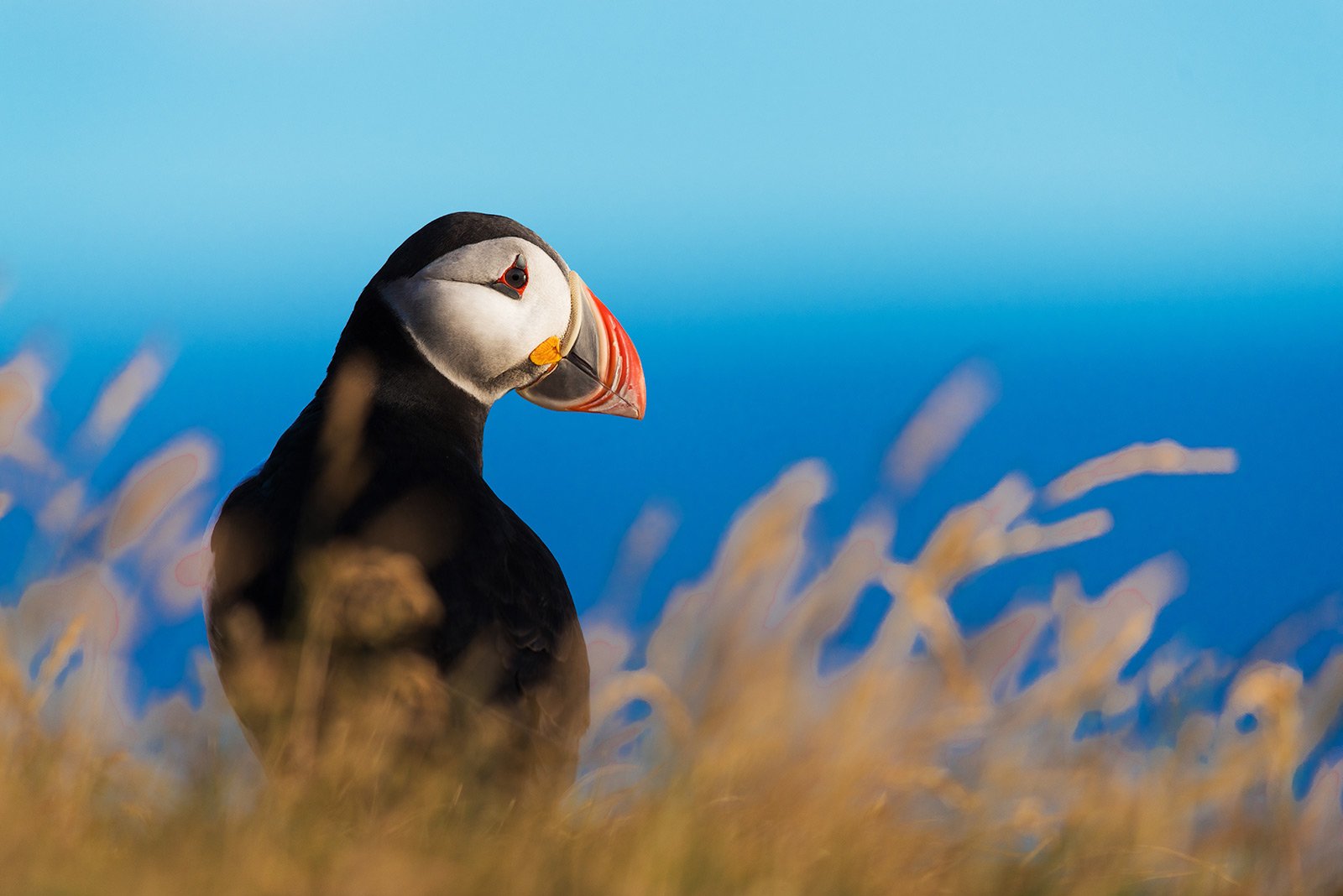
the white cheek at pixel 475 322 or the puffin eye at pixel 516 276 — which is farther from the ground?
the puffin eye at pixel 516 276

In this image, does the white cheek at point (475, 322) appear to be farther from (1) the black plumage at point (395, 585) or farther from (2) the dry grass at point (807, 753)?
(2) the dry grass at point (807, 753)

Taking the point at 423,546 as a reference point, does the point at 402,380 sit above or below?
above

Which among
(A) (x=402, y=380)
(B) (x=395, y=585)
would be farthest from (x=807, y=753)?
(A) (x=402, y=380)

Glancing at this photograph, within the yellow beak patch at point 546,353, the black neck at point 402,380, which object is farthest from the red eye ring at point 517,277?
the black neck at point 402,380

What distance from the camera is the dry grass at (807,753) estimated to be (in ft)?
6.98

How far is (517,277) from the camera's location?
405cm

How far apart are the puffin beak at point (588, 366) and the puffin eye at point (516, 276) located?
22 centimetres

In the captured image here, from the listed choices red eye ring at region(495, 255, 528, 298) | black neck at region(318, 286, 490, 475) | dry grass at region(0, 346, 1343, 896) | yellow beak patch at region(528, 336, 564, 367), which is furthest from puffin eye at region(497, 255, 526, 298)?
dry grass at region(0, 346, 1343, 896)

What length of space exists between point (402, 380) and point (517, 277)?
51 centimetres

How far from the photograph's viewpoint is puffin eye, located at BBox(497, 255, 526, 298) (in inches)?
158

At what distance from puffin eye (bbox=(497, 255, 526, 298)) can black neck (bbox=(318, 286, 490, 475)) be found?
0.34m

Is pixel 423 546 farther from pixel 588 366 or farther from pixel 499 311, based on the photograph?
pixel 588 366

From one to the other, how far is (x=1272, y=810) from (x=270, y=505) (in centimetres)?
224

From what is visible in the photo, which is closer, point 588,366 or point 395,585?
point 395,585
